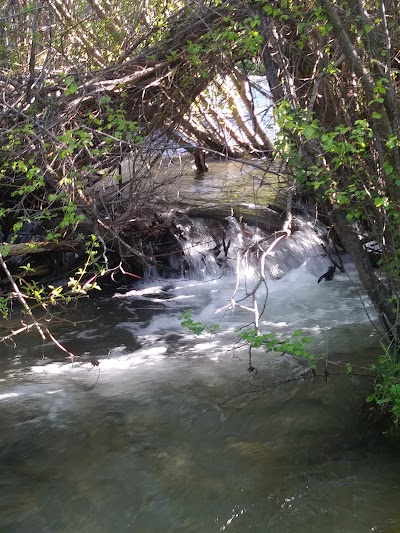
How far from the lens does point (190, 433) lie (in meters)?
4.84

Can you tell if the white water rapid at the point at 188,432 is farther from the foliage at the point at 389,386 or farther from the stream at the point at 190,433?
the foliage at the point at 389,386

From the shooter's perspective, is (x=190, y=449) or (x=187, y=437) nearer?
(x=190, y=449)

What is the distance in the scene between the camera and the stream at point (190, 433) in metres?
3.90

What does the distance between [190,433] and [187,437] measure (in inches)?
2.3

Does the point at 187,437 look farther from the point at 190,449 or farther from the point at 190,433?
the point at 190,449

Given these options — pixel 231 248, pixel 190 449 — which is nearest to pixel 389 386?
pixel 190 449

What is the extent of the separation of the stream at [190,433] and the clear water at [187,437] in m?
0.01

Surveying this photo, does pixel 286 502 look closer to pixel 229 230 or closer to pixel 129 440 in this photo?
pixel 129 440

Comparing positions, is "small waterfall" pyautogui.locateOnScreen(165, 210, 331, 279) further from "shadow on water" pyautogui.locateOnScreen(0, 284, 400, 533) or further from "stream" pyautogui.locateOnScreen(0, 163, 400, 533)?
"shadow on water" pyautogui.locateOnScreen(0, 284, 400, 533)

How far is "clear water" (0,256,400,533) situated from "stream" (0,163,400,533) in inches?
0.4

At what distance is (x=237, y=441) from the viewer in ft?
15.4

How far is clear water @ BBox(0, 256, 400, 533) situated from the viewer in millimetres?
3900

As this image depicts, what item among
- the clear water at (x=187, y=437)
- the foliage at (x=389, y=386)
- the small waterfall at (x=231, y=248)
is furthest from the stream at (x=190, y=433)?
the small waterfall at (x=231, y=248)

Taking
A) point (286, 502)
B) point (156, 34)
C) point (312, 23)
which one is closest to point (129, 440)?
point (286, 502)
